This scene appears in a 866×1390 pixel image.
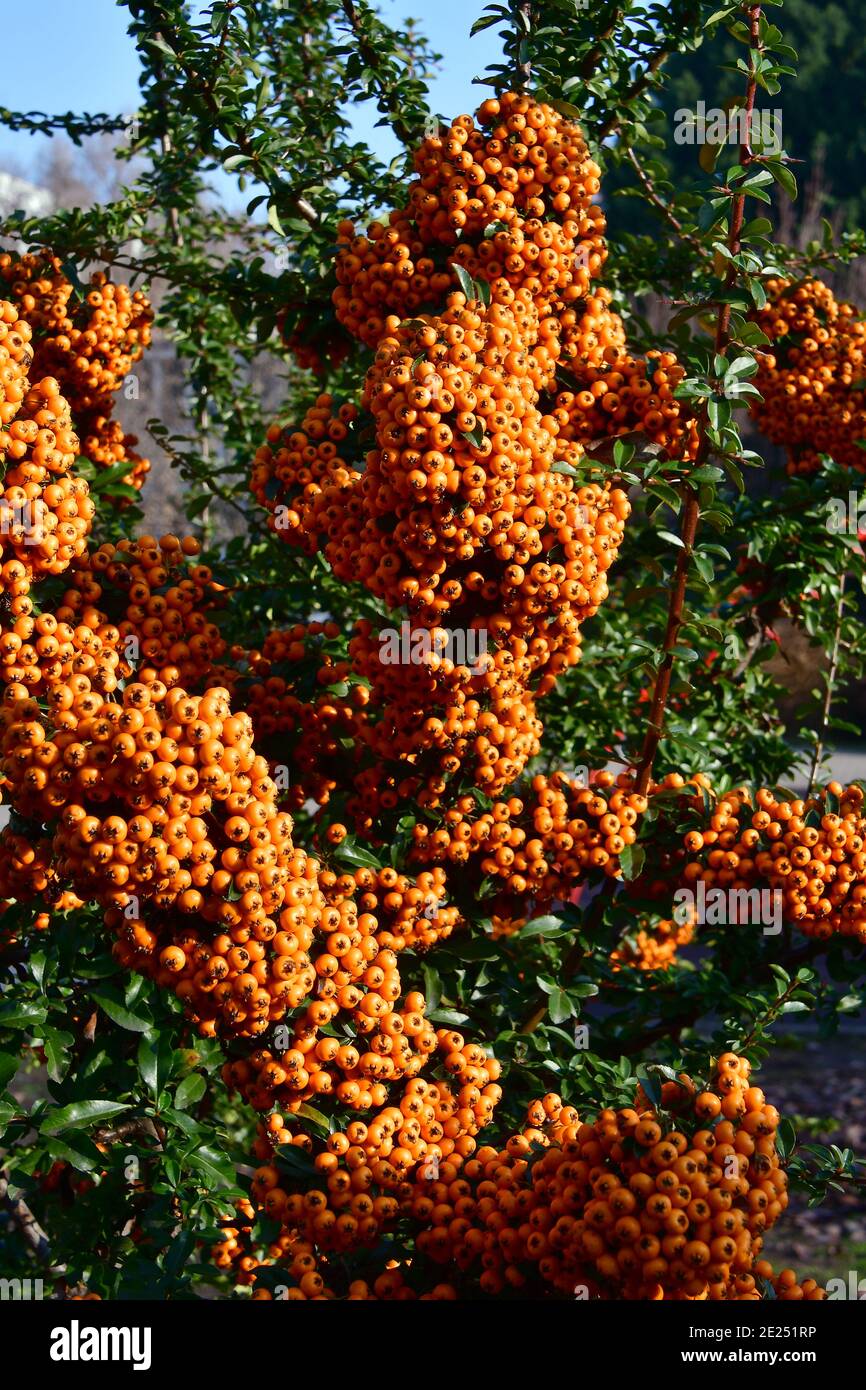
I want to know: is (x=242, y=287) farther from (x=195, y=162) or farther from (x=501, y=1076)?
(x=501, y=1076)

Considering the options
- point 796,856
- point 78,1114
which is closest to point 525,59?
point 796,856

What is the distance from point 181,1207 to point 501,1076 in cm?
79

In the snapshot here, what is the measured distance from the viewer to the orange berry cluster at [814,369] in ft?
12.5

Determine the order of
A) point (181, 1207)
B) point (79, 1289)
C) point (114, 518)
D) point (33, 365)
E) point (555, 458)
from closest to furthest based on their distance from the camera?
point (181, 1207)
point (555, 458)
point (79, 1289)
point (33, 365)
point (114, 518)

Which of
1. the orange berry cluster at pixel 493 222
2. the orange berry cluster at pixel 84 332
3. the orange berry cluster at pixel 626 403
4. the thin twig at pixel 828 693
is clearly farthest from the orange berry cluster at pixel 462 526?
the thin twig at pixel 828 693

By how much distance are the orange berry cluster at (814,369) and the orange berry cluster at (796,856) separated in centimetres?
143

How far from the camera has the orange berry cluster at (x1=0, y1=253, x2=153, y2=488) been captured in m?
3.43

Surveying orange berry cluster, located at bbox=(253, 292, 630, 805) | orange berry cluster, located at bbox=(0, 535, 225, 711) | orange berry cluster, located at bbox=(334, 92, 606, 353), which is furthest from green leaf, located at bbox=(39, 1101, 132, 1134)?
orange berry cluster, located at bbox=(334, 92, 606, 353)

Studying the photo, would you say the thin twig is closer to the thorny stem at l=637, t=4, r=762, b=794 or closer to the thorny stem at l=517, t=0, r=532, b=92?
the thorny stem at l=637, t=4, r=762, b=794

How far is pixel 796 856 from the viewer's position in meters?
2.84

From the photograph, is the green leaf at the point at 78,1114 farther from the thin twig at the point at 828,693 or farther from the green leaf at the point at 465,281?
the thin twig at the point at 828,693

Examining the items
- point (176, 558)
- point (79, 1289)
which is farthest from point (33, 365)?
point (79, 1289)

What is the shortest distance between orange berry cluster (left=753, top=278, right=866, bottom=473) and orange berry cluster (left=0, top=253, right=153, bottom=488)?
2036 millimetres
